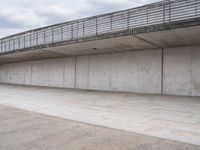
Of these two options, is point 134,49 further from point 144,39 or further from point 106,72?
point 106,72

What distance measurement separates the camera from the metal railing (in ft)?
35.3

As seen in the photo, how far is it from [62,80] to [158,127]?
598 inches

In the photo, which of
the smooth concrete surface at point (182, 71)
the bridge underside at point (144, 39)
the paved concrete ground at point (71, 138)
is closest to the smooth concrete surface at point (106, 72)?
the smooth concrete surface at point (182, 71)

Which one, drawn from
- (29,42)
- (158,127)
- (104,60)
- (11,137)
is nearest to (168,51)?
(104,60)

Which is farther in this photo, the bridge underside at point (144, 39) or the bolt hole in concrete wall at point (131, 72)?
the bolt hole in concrete wall at point (131, 72)

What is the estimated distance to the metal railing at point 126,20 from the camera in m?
10.8

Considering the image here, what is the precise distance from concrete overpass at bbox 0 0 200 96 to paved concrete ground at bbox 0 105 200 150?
6386mm

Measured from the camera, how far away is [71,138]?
15.6 ft

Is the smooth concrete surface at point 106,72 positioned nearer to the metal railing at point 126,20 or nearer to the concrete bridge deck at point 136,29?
the concrete bridge deck at point 136,29

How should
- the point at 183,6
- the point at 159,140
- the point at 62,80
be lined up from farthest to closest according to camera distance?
the point at 62,80 → the point at 183,6 → the point at 159,140

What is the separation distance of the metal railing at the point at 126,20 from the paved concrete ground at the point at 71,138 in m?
7.22

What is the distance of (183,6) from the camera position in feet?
35.2

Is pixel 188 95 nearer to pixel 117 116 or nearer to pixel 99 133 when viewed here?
pixel 117 116

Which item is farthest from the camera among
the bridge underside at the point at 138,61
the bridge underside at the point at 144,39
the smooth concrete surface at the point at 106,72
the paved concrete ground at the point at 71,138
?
the smooth concrete surface at the point at 106,72
